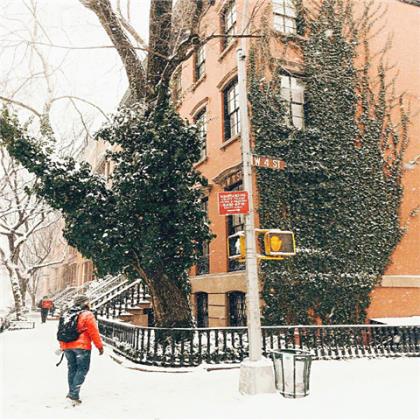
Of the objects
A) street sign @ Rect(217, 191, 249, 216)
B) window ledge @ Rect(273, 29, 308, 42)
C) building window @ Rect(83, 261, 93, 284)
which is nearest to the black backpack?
street sign @ Rect(217, 191, 249, 216)

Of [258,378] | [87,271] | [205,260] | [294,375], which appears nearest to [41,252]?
[87,271]

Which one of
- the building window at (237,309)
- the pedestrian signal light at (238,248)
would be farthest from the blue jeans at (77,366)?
the building window at (237,309)

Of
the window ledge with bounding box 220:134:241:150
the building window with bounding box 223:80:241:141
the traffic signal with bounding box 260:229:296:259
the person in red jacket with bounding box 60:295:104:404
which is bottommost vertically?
the person in red jacket with bounding box 60:295:104:404

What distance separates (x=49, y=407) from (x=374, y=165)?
12075 mm

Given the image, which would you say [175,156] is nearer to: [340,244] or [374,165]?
[340,244]

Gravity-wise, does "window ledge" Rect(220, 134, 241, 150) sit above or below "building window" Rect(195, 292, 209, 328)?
above

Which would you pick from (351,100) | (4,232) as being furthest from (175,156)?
(4,232)

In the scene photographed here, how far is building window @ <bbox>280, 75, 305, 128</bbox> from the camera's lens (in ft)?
45.9

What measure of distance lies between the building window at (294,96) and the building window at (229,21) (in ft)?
8.91

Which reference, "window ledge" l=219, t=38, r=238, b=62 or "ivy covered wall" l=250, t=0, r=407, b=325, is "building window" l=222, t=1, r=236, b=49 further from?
"ivy covered wall" l=250, t=0, r=407, b=325

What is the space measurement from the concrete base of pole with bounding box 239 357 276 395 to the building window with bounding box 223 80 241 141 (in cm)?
927

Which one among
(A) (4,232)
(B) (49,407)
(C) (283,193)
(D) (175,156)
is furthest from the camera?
(A) (4,232)

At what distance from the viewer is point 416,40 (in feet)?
53.7

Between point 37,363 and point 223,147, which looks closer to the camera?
point 37,363
